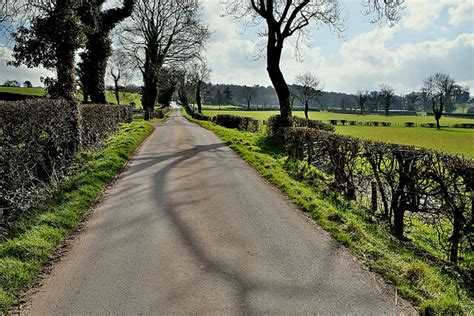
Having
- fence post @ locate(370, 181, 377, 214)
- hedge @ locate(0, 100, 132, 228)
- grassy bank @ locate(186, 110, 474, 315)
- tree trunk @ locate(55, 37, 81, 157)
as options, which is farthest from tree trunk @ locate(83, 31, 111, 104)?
fence post @ locate(370, 181, 377, 214)

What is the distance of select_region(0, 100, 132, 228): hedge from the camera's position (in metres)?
7.05

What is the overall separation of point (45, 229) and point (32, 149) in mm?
3944

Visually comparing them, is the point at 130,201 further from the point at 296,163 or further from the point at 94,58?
the point at 94,58

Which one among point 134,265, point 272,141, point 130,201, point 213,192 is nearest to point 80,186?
point 130,201

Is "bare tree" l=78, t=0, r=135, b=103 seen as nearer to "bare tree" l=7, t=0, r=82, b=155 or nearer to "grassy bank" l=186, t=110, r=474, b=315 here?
"bare tree" l=7, t=0, r=82, b=155

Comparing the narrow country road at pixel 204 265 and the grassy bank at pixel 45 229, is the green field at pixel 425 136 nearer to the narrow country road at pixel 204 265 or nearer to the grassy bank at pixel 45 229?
the narrow country road at pixel 204 265

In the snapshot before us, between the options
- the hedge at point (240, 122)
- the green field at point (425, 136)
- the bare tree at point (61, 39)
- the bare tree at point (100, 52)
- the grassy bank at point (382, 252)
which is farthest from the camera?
the green field at point (425, 136)

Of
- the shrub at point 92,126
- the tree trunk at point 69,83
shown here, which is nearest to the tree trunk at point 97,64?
the shrub at point 92,126

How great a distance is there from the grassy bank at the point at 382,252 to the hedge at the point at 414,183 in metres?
0.51

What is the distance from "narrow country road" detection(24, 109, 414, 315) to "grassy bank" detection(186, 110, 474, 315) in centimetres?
24

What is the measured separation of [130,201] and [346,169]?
17.2 ft

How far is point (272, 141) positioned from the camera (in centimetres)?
1781

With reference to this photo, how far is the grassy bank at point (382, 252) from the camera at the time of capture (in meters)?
3.81

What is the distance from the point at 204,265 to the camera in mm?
4426
